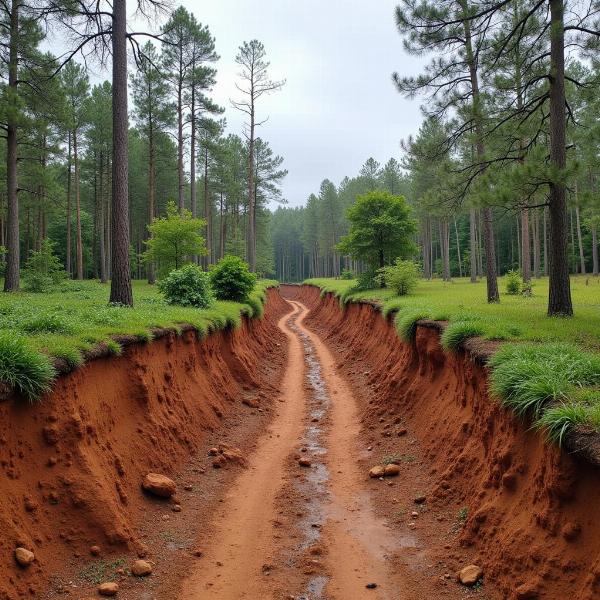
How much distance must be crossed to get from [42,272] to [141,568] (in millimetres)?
20543

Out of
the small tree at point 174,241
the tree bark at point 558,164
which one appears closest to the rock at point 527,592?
the tree bark at point 558,164

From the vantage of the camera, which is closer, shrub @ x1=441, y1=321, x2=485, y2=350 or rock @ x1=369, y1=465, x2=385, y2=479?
rock @ x1=369, y1=465, x2=385, y2=479

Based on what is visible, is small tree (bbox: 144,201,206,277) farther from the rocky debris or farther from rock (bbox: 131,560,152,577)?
rock (bbox: 131,560,152,577)

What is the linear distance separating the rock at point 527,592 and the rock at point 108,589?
3.70 metres

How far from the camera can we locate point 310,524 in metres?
6.11

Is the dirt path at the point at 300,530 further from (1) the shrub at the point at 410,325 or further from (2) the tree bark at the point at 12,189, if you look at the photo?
(2) the tree bark at the point at 12,189

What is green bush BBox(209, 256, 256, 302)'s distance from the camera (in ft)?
56.4

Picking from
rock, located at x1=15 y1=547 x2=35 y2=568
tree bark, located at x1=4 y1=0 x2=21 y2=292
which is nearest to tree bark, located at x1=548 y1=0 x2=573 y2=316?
rock, located at x1=15 y1=547 x2=35 y2=568

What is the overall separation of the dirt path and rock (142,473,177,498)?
31.1 inches

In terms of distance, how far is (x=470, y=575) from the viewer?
4.64 meters

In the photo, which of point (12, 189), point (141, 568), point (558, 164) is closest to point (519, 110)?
point (558, 164)

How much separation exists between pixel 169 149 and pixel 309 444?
25954 mm

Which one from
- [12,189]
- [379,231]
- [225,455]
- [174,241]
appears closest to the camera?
[225,455]

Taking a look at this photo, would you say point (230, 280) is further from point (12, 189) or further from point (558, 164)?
point (558, 164)
